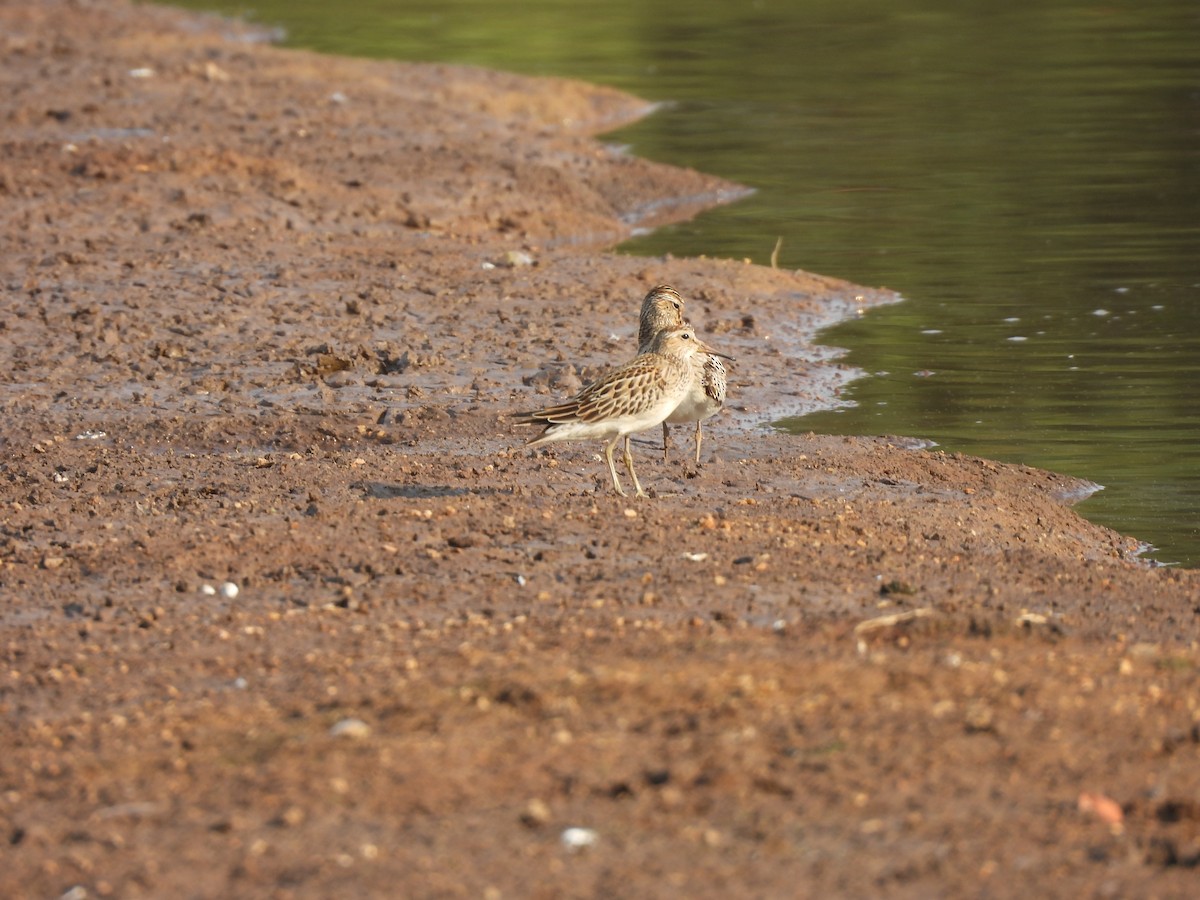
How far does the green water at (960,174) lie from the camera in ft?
36.4

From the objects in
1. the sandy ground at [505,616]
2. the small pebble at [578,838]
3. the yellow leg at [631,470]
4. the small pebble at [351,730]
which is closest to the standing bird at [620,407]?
the yellow leg at [631,470]

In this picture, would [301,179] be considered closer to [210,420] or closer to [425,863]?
[210,420]

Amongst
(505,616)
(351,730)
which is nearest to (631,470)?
(505,616)

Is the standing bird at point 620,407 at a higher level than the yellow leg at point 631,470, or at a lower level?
higher

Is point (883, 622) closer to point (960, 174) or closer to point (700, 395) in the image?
point (700, 395)

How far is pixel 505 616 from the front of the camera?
22.1ft

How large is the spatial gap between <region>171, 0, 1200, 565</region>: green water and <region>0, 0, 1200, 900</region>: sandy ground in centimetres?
75

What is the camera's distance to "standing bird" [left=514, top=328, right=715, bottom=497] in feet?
27.3

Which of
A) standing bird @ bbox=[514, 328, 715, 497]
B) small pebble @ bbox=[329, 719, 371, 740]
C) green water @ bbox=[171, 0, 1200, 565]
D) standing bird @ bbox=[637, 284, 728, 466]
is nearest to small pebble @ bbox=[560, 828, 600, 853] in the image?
small pebble @ bbox=[329, 719, 371, 740]

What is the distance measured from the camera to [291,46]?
29453mm

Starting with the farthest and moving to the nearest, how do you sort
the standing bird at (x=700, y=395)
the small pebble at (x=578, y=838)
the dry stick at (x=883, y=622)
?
1. the standing bird at (x=700, y=395)
2. the dry stick at (x=883, y=622)
3. the small pebble at (x=578, y=838)

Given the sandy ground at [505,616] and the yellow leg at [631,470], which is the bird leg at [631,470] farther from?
the sandy ground at [505,616]

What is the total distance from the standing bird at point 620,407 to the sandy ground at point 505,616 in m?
0.31

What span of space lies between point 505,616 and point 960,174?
13502 millimetres
